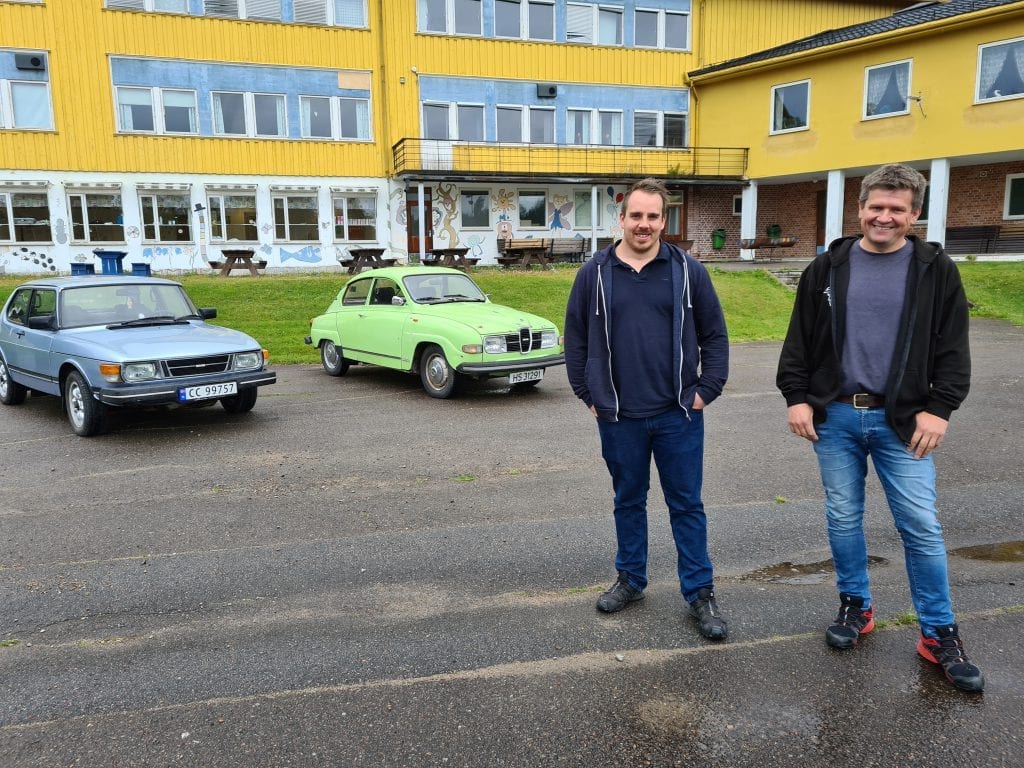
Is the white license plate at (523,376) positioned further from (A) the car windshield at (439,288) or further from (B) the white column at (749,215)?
(B) the white column at (749,215)

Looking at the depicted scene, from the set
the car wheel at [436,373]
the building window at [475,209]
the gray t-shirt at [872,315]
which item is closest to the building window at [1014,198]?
the building window at [475,209]

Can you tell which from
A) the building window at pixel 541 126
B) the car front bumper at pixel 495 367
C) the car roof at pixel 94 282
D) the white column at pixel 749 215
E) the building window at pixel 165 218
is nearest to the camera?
the car roof at pixel 94 282

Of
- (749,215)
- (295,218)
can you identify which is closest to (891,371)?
(295,218)

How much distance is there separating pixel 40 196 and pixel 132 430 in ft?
65.4

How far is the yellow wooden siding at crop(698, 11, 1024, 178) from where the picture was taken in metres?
22.3

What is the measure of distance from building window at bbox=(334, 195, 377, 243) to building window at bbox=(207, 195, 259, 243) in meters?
2.75

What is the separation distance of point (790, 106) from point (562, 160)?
26.5ft

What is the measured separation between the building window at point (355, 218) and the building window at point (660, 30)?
11.6m

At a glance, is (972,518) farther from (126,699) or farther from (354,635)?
(126,699)

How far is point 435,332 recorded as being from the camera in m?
9.63

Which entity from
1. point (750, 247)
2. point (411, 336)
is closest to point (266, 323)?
point (411, 336)

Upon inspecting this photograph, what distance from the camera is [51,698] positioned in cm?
309

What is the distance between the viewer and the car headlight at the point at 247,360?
8.20 meters

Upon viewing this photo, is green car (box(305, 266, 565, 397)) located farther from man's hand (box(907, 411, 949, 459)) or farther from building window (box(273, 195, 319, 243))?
building window (box(273, 195, 319, 243))
